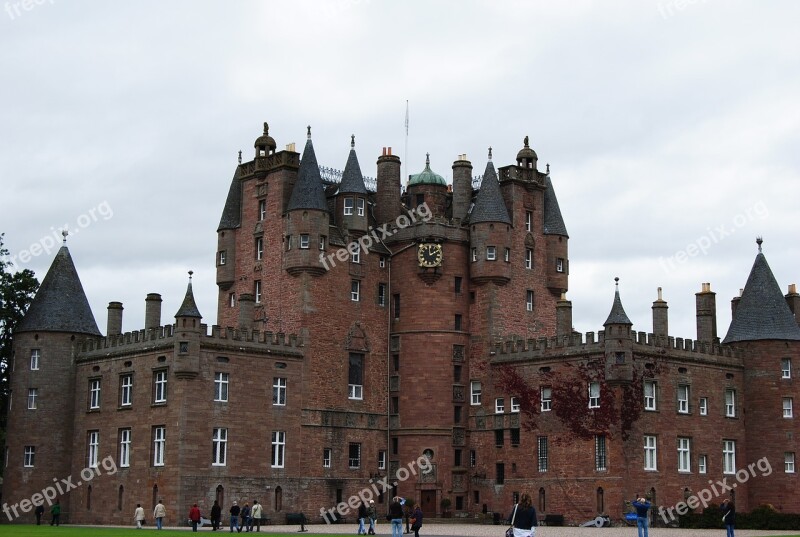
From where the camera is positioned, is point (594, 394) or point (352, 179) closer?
point (594, 394)

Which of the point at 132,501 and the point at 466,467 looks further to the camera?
the point at 466,467

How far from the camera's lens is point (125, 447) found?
2741 inches

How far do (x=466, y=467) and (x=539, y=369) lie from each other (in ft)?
27.8

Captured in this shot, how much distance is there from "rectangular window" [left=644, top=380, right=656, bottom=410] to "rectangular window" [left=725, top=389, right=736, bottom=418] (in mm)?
7209

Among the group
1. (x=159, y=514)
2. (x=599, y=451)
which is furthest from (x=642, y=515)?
(x=159, y=514)

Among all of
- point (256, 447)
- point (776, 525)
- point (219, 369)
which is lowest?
point (776, 525)

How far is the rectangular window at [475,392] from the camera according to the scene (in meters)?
76.4

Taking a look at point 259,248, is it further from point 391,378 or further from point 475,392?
point 475,392

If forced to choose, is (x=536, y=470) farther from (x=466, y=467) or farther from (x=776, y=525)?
(x=776, y=525)

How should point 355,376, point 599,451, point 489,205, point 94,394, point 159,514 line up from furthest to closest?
point 489,205, point 355,376, point 94,394, point 599,451, point 159,514

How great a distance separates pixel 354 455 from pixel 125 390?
47.7 feet

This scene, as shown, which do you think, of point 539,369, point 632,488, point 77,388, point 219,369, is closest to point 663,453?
point 632,488

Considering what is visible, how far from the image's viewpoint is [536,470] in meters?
71.2

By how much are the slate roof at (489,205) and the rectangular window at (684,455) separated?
17948 mm
